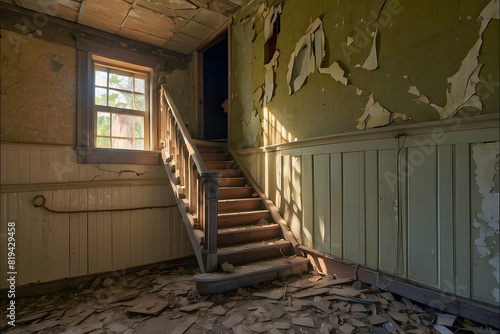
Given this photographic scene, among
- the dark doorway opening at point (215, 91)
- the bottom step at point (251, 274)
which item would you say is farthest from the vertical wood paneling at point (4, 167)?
the dark doorway opening at point (215, 91)

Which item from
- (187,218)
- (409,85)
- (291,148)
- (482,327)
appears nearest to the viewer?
(482,327)

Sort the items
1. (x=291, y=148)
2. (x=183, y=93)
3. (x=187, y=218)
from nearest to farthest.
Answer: (x=187, y=218), (x=291, y=148), (x=183, y=93)

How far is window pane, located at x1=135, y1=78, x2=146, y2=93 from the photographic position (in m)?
4.08

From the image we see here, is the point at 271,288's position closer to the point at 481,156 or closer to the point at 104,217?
the point at 481,156

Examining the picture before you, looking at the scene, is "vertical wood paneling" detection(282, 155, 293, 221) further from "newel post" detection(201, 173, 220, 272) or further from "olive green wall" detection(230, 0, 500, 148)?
"newel post" detection(201, 173, 220, 272)

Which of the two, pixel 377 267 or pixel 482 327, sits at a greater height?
pixel 377 267

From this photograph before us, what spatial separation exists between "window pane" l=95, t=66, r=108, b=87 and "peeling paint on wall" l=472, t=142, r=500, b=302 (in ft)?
14.1

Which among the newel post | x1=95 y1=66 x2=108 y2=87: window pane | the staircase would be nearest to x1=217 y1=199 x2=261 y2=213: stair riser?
the staircase

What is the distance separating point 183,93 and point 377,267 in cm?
386

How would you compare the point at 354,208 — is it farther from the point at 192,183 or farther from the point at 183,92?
→ the point at 183,92

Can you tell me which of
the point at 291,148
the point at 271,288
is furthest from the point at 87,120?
the point at 271,288

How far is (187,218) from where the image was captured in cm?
278

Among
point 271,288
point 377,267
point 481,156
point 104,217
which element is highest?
point 481,156

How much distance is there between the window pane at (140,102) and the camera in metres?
4.04
